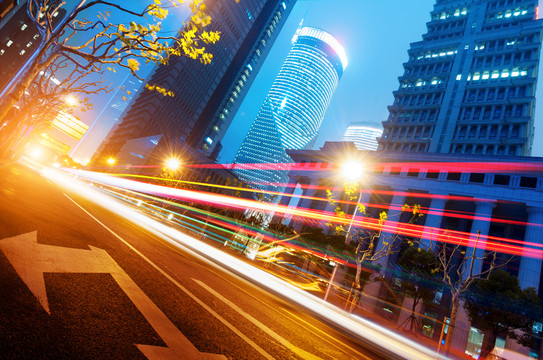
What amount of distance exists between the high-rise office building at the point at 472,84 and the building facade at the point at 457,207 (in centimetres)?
1240

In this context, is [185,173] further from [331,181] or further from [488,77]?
[488,77]

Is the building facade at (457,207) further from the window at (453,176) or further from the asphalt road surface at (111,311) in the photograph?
the asphalt road surface at (111,311)

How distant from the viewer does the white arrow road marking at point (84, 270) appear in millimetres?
2611

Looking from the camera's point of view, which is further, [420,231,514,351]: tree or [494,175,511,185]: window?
[494,175,511,185]: window

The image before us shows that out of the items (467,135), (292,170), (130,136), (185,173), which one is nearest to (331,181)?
(292,170)

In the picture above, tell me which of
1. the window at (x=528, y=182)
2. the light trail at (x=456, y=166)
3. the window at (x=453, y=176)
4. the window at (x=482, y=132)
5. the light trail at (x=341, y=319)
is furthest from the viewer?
the window at (x=482, y=132)

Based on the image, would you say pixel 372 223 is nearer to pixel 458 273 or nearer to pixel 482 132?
pixel 458 273

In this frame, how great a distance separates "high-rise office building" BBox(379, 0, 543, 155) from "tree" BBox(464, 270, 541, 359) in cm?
2974

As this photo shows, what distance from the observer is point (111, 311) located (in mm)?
2965

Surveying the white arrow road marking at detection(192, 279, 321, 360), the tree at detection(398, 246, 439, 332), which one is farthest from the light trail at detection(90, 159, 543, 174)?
the white arrow road marking at detection(192, 279, 321, 360)

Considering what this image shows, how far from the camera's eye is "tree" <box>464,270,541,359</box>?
57.2 feet

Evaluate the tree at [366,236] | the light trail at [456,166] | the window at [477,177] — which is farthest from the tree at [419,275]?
the light trail at [456,166]

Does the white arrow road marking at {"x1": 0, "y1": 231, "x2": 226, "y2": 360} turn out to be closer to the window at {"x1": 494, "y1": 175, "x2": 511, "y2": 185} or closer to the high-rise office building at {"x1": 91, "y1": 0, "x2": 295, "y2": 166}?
Answer: the window at {"x1": 494, "y1": 175, "x2": 511, "y2": 185}

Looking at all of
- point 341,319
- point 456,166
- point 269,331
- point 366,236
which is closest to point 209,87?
point 456,166
